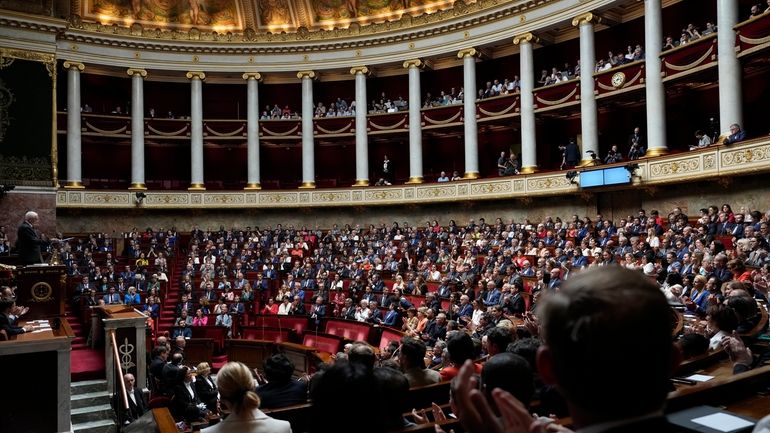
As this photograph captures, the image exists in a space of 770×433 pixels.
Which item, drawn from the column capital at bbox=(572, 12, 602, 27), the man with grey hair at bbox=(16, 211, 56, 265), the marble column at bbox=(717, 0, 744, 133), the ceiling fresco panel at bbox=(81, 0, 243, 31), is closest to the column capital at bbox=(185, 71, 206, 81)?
the ceiling fresco panel at bbox=(81, 0, 243, 31)

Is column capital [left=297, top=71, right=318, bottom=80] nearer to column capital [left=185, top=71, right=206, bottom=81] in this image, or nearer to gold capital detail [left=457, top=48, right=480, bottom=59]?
column capital [left=185, top=71, right=206, bottom=81]

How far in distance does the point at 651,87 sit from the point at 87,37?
23.3m

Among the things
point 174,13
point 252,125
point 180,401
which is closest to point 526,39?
point 252,125

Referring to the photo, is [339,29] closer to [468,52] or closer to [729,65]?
[468,52]

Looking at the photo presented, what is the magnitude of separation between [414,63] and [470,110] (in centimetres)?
359

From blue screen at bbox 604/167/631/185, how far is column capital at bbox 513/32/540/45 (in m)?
7.14

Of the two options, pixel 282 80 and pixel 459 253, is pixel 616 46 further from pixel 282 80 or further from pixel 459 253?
pixel 282 80

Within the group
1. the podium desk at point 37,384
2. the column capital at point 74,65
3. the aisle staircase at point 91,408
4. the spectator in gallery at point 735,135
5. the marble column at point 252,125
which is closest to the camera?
the podium desk at point 37,384

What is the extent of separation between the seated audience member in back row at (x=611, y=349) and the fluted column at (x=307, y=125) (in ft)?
89.7

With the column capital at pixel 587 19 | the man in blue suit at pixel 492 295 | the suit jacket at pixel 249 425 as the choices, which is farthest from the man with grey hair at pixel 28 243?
the column capital at pixel 587 19

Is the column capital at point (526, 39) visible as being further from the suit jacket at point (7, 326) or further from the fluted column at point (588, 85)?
the suit jacket at point (7, 326)

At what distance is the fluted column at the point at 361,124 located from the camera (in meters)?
27.5

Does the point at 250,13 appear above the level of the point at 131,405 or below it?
above

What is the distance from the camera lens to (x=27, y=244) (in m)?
9.57
